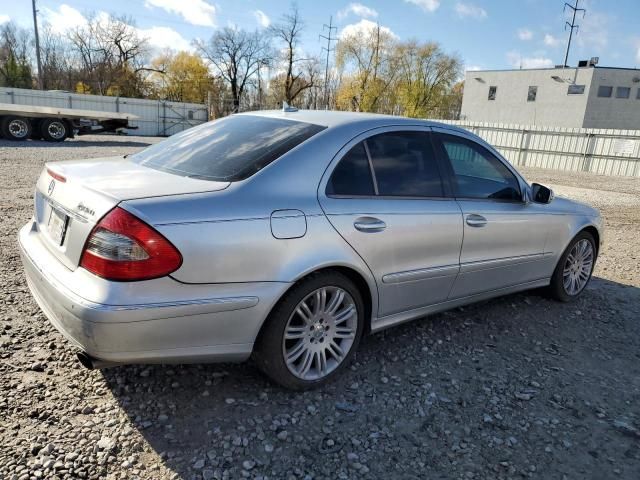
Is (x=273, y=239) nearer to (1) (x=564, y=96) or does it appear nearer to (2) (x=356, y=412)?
(2) (x=356, y=412)

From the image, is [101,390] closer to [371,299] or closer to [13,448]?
[13,448]

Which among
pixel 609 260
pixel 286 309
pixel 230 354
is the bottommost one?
pixel 609 260

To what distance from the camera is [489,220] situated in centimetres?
370

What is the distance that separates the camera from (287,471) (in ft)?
7.44

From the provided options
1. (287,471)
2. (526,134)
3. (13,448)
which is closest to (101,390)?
(13,448)

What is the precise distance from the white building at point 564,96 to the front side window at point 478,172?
157 ft

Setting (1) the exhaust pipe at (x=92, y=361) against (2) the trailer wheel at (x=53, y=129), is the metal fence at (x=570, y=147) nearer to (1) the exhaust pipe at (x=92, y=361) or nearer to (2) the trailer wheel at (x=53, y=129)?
(2) the trailer wheel at (x=53, y=129)

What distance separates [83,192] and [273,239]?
1002 mm

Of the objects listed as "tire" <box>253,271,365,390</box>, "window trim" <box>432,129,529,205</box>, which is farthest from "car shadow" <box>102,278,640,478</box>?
"window trim" <box>432,129,529,205</box>

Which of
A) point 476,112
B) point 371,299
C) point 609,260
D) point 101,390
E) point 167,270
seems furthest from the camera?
point 476,112

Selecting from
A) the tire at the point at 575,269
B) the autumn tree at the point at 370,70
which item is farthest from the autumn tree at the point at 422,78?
the tire at the point at 575,269

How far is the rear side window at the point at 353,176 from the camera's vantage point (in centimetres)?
287

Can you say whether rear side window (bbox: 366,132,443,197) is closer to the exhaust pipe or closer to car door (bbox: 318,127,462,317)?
car door (bbox: 318,127,462,317)

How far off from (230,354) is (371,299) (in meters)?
1.00
